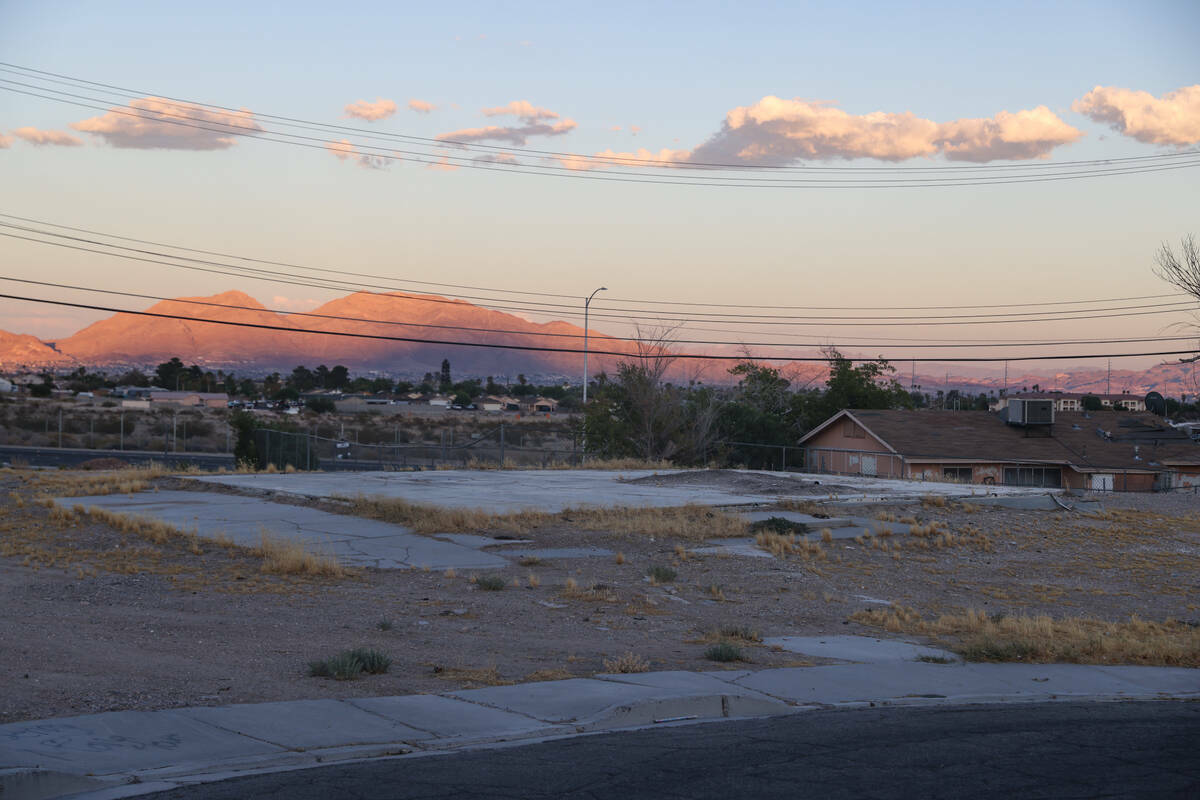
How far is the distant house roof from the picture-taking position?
173ft

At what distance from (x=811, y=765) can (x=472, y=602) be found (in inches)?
315

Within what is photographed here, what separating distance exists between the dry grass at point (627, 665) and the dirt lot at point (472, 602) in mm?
150

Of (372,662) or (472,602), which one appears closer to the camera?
(372,662)

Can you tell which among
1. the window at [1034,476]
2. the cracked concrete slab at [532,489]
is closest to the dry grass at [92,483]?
the cracked concrete slab at [532,489]

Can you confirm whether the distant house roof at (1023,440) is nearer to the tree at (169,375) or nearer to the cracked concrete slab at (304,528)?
the cracked concrete slab at (304,528)

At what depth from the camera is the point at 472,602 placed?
14.7 m

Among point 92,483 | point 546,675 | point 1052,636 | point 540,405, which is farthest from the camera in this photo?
point 540,405

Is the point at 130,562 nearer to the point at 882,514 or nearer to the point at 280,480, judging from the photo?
the point at 280,480

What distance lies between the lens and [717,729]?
8648mm

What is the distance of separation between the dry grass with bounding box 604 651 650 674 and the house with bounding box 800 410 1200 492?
40691mm

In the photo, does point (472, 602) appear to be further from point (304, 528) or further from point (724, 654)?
point (304, 528)

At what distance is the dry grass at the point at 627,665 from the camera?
34.9ft

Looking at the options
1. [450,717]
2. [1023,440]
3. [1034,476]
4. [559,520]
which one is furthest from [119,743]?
[1023,440]

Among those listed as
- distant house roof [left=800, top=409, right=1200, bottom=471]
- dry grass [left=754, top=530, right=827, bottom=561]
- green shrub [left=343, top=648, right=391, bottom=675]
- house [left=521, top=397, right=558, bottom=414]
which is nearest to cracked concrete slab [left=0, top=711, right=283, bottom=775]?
green shrub [left=343, top=648, right=391, bottom=675]
